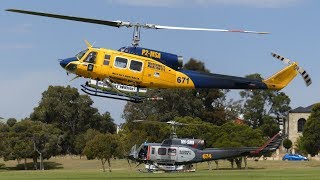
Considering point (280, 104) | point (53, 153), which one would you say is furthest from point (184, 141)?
point (280, 104)

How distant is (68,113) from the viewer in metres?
130

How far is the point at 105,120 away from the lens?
443ft

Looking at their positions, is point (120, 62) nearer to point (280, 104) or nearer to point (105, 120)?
point (105, 120)

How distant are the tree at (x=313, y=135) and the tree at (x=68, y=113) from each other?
3752 cm

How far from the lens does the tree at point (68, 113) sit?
129875 millimetres

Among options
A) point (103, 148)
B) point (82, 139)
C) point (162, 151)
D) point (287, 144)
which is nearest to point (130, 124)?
point (82, 139)

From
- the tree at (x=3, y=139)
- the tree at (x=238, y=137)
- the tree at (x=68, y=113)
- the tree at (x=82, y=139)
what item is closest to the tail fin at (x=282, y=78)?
the tree at (x=238, y=137)

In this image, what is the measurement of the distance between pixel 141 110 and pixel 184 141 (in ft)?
207

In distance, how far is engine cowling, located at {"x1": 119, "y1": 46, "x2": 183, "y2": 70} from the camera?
138 ft

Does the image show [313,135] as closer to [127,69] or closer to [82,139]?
[82,139]

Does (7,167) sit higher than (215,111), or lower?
lower

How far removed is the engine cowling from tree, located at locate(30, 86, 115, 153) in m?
87.4

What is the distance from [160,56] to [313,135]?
69.5 metres

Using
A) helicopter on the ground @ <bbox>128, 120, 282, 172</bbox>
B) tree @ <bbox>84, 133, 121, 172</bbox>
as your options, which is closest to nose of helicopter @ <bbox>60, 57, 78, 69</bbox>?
helicopter on the ground @ <bbox>128, 120, 282, 172</bbox>
